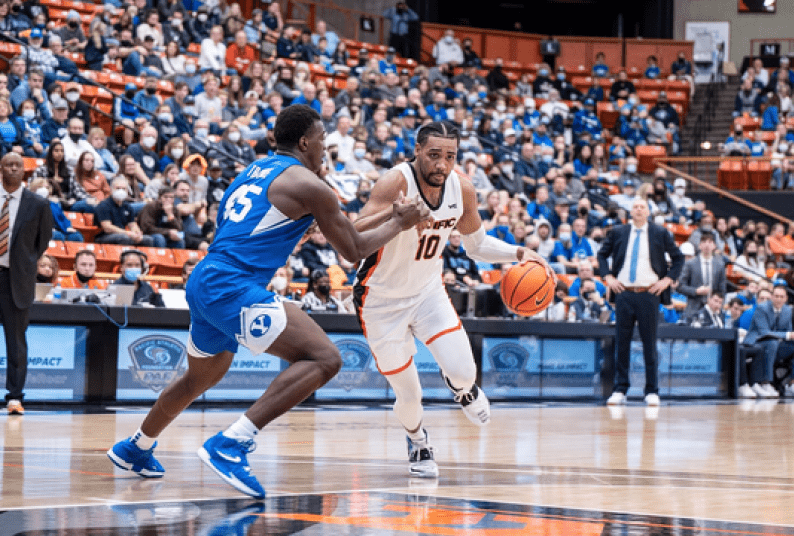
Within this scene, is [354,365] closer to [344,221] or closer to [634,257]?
[634,257]

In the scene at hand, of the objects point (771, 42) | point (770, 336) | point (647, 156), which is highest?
point (771, 42)

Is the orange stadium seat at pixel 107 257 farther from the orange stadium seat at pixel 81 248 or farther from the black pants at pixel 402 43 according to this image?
the black pants at pixel 402 43

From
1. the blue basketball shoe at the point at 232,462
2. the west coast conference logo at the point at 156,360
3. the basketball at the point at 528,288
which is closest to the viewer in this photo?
the blue basketball shoe at the point at 232,462

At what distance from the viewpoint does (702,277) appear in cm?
1598

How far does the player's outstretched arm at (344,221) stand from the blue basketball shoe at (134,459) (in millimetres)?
1368

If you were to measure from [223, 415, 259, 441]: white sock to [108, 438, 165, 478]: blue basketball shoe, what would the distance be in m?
0.76

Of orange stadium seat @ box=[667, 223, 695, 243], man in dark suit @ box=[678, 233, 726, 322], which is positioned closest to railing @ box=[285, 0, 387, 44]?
orange stadium seat @ box=[667, 223, 695, 243]

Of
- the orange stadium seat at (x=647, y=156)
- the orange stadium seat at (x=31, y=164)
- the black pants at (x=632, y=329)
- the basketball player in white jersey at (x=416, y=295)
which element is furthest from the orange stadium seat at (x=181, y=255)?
the orange stadium seat at (x=647, y=156)

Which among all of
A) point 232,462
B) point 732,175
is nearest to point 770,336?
point 732,175

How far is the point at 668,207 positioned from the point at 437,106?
5117 millimetres

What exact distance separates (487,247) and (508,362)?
20.3 ft

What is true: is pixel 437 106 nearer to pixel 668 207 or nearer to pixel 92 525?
pixel 668 207

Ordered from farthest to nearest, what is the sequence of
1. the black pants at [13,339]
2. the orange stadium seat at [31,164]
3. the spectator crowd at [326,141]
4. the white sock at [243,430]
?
the spectator crowd at [326,141], the orange stadium seat at [31,164], the black pants at [13,339], the white sock at [243,430]

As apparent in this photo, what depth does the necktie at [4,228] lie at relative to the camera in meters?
8.72
